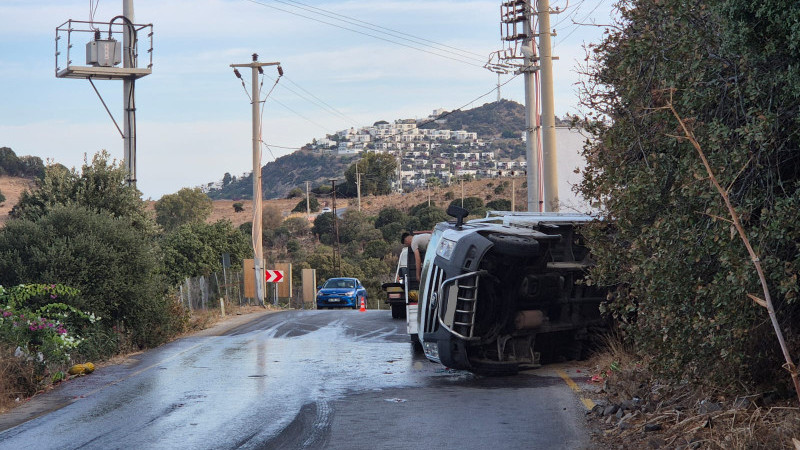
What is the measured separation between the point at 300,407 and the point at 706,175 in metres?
6.14

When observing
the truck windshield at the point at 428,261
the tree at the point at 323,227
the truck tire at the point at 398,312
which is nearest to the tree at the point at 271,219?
the tree at the point at 323,227

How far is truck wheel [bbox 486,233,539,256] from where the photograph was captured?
12891mm

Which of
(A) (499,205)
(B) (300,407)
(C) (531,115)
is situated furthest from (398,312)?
(A) (499,205)

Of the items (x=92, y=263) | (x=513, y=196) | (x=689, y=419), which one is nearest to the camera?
(x=689, y=419)

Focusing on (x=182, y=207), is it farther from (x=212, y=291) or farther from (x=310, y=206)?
(x=212, y=291)

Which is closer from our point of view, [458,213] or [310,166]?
[458,213]

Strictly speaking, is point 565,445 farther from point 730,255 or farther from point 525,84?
point 525,84

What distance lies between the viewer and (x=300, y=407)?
447 inches

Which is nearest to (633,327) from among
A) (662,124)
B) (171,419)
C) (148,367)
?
(662,124)

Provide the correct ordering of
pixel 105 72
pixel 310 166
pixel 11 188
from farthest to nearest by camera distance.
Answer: pixel 310 166
pixel 11 188
pixel 105 72

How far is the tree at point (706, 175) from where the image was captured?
6.97m

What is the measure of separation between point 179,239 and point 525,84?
3017cm

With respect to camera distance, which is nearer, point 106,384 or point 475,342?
point 475,342

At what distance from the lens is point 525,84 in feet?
87.5
